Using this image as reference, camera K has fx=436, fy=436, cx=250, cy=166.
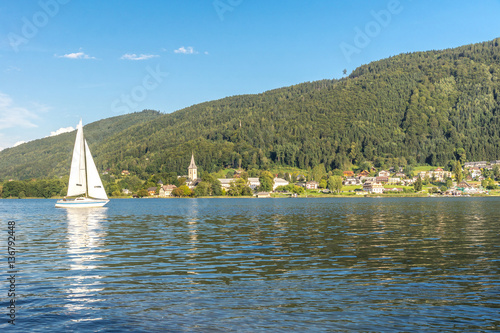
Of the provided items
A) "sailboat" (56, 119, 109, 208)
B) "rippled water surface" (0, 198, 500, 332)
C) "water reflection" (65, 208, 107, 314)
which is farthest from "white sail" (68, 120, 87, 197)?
"rippled water surface" (0, 198, 500, 332)

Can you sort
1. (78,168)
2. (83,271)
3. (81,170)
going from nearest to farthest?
(83,271)
(78,168)
(81,170)

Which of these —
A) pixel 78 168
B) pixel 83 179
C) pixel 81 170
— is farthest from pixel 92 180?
pixel 78 168

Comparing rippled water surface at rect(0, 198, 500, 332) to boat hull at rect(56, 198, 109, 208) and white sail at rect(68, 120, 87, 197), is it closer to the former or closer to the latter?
white sail at rect(68, 120, 87, 197)

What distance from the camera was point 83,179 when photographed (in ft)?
297

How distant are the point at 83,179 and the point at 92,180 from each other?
6.25ft

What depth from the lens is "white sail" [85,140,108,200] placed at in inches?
3543

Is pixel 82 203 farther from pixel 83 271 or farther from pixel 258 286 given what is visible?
pixel 258 286

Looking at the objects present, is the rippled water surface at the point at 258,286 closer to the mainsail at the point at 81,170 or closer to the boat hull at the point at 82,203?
the mainsail at the point at 81,170

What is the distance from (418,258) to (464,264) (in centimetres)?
280

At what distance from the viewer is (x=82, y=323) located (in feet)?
46.6

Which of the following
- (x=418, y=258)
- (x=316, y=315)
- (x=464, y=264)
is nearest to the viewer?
(x=316, y=315)

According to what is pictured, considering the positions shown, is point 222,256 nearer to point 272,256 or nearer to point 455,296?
point 272,256

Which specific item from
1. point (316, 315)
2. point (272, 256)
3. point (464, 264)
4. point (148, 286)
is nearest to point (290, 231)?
point (272, 256)

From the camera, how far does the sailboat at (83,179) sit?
89.4 meters
